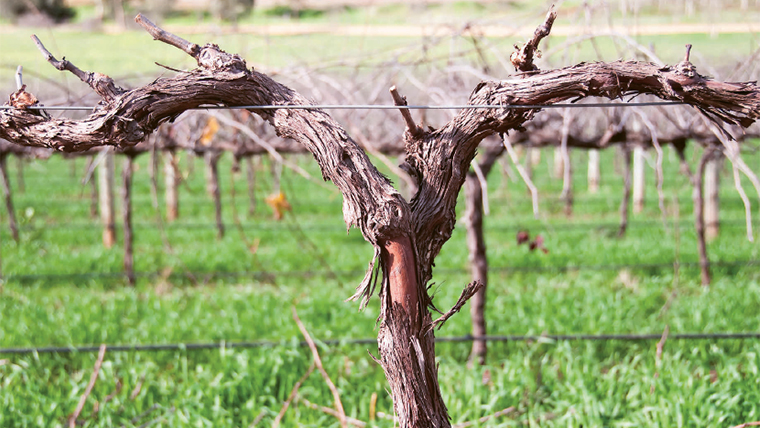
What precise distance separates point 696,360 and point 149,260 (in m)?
5.02

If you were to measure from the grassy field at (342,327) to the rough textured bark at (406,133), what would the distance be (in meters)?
0.16

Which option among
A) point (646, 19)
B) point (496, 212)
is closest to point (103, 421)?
point (496, 212)

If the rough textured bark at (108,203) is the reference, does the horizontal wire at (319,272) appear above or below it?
below

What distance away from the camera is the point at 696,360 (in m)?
3.27

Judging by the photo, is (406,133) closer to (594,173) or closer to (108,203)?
(108,203)

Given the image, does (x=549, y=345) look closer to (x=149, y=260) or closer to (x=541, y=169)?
(x=149, y=260)

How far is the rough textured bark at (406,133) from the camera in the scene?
120 cm

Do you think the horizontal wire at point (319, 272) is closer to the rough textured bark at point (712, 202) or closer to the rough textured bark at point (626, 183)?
the rough textured bark at point (626, 183)

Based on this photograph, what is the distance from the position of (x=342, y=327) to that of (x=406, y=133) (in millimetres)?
2742

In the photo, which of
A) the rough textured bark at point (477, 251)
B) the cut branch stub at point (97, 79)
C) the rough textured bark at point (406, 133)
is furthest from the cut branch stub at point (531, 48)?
the rough textured bark at point (477, 251)

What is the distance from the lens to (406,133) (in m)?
1.37

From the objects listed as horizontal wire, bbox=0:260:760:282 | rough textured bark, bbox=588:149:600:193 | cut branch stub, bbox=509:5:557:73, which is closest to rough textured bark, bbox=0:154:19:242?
horizontal wire, bbox=0:260:760:282

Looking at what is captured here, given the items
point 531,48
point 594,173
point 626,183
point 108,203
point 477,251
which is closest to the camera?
point 531,48

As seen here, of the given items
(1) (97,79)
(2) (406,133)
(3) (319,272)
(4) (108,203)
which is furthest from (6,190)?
(2) (406,133)
